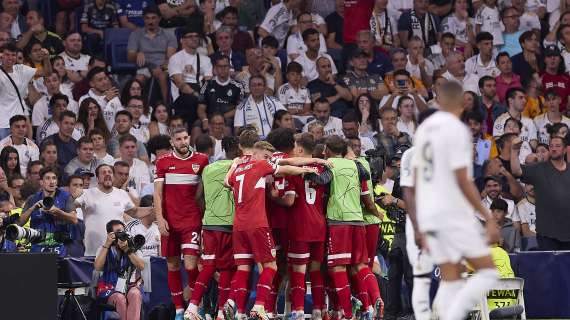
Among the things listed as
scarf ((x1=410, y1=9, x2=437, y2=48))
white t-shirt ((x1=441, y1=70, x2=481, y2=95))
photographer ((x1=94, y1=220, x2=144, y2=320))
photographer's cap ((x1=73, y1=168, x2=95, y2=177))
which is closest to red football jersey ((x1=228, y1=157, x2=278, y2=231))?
photographer ((x1=94, y1=220, x2=144, y2=320))

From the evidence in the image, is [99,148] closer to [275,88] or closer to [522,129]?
[275,88]

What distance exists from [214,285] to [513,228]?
4.46m

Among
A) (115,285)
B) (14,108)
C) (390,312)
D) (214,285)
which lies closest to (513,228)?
(390,312)

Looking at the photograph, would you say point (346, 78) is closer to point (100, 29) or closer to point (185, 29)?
point (185, 29)

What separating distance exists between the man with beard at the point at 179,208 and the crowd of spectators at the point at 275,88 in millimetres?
1373

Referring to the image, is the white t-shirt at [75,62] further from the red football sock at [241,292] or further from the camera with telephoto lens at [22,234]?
the red football sock at [241,292]

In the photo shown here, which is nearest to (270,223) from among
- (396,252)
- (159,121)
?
(396,252)

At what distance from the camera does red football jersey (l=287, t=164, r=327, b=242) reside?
14617 millimetres

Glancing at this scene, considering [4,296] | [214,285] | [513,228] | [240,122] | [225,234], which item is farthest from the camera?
[240,122]

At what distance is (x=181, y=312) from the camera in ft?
49.2

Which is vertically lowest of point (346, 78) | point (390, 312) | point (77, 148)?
point (390, 312)

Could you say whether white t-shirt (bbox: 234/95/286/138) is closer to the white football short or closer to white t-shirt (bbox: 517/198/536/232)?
white t-shirt (bbox: 517/198/536/232)

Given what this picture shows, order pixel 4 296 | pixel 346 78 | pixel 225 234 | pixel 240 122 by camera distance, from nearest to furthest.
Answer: pixel 4 296 → pixel 225 234 → pixel 240 122 → pixel 346 78

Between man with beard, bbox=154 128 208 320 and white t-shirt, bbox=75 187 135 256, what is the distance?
4.60 feet
